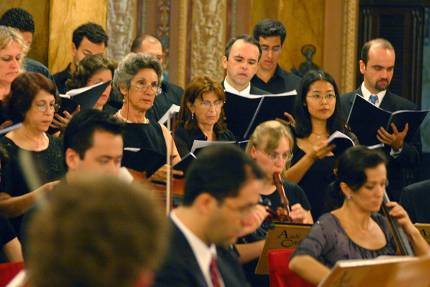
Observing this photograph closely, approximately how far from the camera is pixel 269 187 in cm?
475

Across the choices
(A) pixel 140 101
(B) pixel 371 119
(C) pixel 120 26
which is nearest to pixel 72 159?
(A) pixel 140 101

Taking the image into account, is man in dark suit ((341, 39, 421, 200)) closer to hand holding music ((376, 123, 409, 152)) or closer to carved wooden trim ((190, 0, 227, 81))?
hand holding music ((376, 123, 409, 152))

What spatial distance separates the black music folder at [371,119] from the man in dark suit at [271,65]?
1.18m

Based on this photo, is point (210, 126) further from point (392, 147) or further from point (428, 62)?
point (428, 62)

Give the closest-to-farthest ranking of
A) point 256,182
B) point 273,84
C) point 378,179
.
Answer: point 256,182 < point 378,179 < point 273,84

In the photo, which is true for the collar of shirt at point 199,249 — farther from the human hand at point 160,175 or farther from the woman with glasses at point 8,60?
the woman with glasses at point 8,60

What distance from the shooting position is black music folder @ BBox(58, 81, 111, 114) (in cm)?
504

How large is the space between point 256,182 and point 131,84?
262 centimetres

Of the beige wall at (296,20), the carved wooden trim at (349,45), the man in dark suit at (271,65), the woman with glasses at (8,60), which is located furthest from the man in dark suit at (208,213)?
the beige wall at (296,20)

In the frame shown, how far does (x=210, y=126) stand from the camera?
5.51m

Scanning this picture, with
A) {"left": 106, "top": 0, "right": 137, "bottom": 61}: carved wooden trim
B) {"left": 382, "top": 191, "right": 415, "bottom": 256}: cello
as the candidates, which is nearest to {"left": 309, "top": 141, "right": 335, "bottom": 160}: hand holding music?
{"left": 382, "top": 191, "right": 415, "bottom": 256}: cello

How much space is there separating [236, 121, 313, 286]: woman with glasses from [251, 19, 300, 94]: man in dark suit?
7.10 feet

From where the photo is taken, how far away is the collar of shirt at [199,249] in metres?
2.85

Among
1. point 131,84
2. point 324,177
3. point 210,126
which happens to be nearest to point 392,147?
point 324,177
